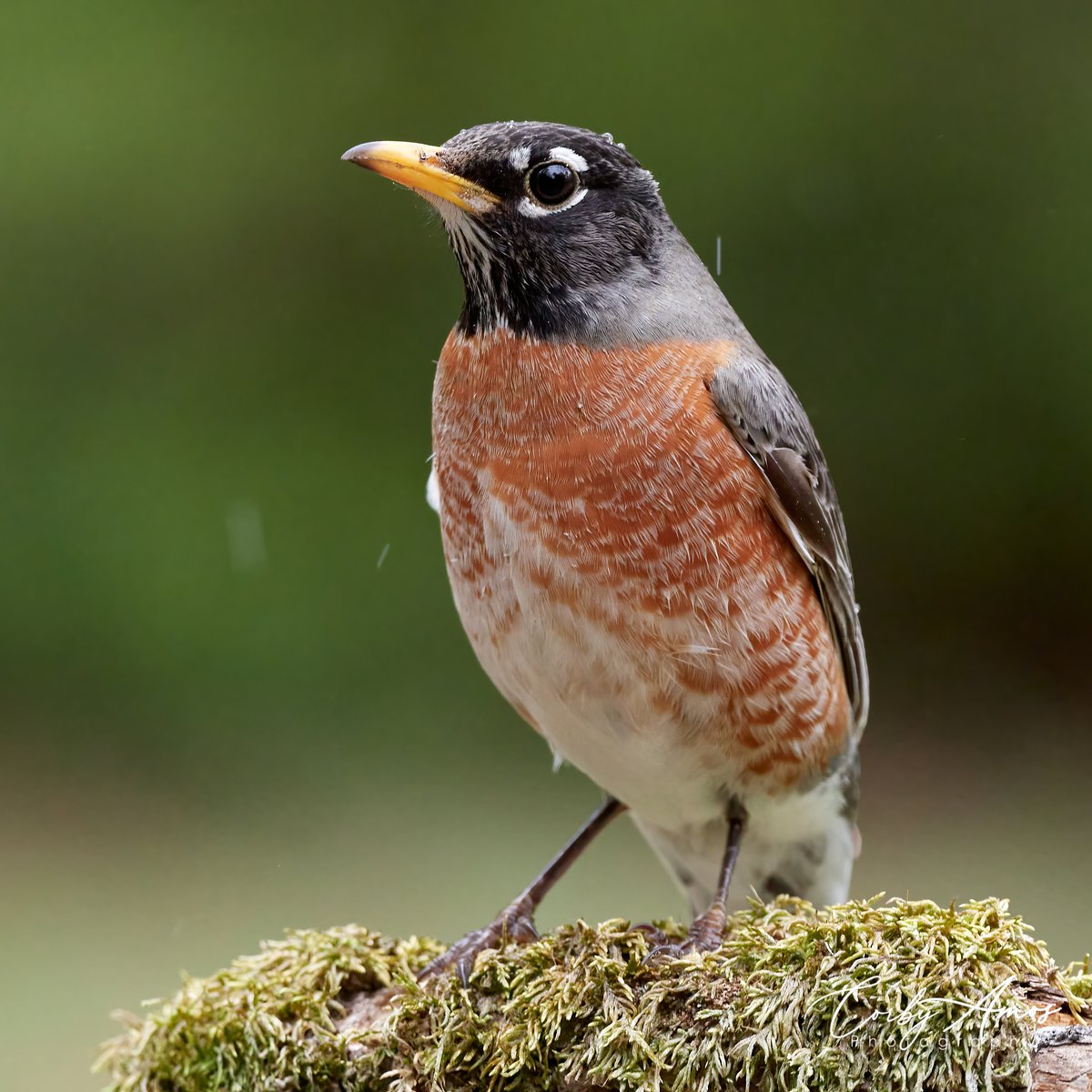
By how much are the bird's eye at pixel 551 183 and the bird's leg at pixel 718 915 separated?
1.65m

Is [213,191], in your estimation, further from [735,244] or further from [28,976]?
[28,976]

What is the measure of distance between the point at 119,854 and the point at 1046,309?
602 cm

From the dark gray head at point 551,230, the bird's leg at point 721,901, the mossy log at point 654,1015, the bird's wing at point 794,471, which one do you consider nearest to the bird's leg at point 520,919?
the mossy log at point 654,1015

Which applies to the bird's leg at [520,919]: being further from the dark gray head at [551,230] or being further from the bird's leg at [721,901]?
the dark gray head at [551,230]

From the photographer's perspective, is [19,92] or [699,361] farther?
[19,92]

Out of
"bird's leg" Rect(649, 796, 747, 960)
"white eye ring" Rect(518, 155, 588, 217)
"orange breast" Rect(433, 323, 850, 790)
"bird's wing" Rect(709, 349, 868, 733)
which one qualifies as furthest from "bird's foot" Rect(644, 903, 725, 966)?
"white eye ring" Rect(518, 155, 588, 217)

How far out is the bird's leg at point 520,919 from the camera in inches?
128

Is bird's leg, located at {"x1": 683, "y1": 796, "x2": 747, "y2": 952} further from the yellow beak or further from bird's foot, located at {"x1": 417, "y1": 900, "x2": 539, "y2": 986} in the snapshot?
the yellow beak

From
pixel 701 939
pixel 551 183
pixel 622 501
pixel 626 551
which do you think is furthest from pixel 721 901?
pixel 551 183

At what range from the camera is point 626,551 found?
10.1ft

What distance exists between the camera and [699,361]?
3299mm

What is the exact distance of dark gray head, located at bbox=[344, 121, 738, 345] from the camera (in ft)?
10.4

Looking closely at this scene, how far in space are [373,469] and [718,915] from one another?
4.60m

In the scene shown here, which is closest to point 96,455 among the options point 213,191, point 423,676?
point 213,191
